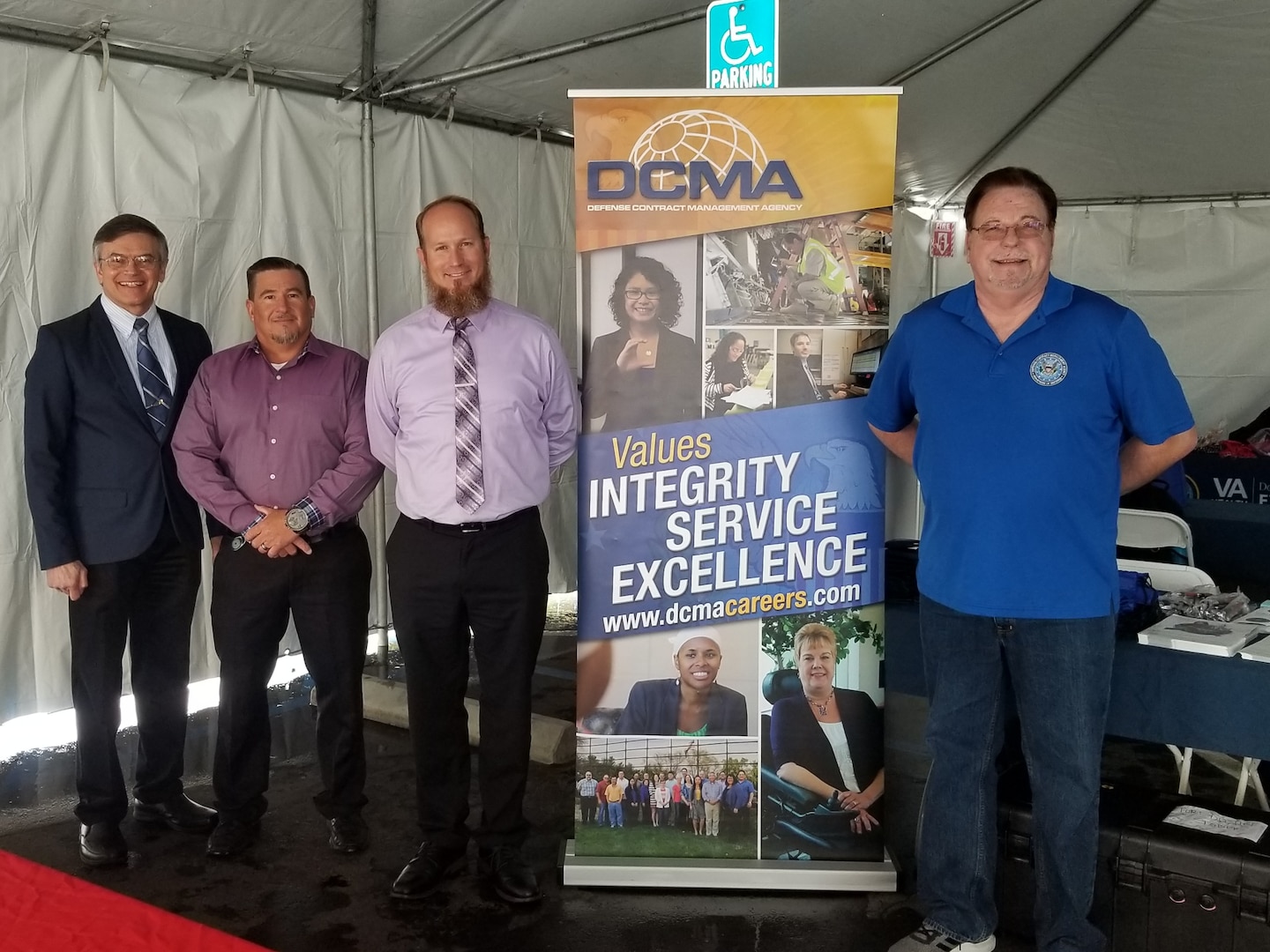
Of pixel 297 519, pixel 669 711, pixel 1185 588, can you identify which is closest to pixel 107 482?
pixel 297 519

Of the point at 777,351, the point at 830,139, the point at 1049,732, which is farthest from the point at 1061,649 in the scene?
the point at 830,139

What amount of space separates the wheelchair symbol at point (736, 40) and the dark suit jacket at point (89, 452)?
1808 millimetres

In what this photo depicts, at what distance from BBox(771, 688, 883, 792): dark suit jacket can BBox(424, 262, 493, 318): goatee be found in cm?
125

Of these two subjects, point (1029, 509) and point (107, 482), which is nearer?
point (1029, 509)

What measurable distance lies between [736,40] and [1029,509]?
1417 millimetres

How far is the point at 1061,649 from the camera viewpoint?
2.19 metres

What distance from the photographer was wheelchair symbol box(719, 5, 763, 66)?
2.73 meters

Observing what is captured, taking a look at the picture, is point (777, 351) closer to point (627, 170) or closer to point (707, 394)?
point (707, 394)

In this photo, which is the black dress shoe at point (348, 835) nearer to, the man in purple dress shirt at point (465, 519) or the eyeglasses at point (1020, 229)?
the man in purple dress shirt at point (465, 519)

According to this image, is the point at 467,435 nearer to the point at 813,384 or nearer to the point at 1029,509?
the point at 813,384

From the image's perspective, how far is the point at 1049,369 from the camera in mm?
2150

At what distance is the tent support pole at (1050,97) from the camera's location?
496cm

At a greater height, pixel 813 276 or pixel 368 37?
pixel 368 37

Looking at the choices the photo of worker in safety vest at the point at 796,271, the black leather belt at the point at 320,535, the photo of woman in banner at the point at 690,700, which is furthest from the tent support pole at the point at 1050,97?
the black leather belt at the point at 320,535
